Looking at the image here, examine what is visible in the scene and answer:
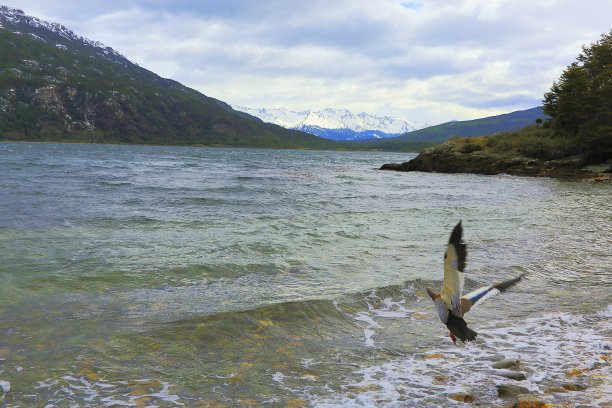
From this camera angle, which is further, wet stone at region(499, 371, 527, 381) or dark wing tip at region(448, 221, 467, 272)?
wet stone at region(499, 371, 527, 381)

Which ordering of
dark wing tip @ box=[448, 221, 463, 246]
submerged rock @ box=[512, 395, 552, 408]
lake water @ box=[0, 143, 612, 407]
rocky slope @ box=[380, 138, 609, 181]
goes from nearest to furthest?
dark wing tip @ box=[448, 221, 463, 246] < submerged rock @ box=[512, 395, 552, 408] < lake water @ box=[0, 143, 612, 407] < rocky slope @ box=[380, 138, 609, 181]

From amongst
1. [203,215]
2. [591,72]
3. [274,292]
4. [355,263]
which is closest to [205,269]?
[274,292]

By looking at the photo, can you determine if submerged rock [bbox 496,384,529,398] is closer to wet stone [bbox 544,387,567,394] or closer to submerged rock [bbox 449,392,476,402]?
wet stone [bbox 544,387,567,394]

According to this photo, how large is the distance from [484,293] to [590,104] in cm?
6904

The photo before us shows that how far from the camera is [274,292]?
35.4 ft

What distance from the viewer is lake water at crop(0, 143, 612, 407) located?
6.32 metres

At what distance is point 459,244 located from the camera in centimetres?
511

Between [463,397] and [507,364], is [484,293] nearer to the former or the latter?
[463,397]

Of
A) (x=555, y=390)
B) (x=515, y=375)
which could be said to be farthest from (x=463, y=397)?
(x=555, y=390)

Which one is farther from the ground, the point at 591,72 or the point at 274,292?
the point at 591,72

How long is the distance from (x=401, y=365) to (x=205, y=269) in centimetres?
694

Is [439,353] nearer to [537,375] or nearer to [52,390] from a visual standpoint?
[537,375]

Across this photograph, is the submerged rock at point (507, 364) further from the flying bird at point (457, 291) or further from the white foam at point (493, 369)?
the flying bird at point (457, 291)

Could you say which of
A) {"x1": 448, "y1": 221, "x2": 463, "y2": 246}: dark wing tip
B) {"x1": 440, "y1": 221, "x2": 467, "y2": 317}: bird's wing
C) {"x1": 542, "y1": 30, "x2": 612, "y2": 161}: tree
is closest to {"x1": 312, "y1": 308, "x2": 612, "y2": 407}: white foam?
{"x1": 440, "y1": 221, "x2": 467, "y2": 317}: bird's wing
